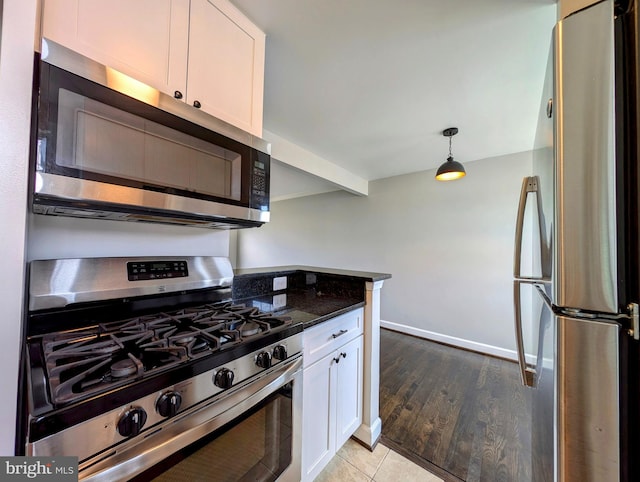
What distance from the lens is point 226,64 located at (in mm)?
1203

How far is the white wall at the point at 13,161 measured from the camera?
24.9 inches

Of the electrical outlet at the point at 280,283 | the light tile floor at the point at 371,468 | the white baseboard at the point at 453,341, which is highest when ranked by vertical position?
the electrical outlet at the point at 280,283

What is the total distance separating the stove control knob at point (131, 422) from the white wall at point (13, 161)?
0.29 m

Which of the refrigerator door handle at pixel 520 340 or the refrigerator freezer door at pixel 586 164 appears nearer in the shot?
the refrigerator freezer door at pixel 586 164

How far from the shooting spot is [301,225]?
5230 millimetres

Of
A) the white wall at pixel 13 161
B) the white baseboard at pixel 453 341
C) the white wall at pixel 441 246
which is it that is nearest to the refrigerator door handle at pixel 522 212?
the white wall at pixel 13 161

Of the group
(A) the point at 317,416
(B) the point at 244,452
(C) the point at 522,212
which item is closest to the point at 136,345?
(B) the point at 244,452

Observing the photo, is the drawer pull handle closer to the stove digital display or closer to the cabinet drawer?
the cabinet drawer

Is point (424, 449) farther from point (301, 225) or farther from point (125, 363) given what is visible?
point (301, 225)

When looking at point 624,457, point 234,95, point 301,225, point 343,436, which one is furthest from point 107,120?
point 301,225

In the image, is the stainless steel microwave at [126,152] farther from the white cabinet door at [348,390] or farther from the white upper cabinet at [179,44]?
the white cabinet door at [348,390]

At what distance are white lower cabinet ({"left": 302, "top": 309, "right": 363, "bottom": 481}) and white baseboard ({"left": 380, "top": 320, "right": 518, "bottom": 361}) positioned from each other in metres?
2.25

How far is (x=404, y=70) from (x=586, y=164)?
137 centimetres

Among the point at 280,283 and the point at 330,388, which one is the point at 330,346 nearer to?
the point at 330,388
